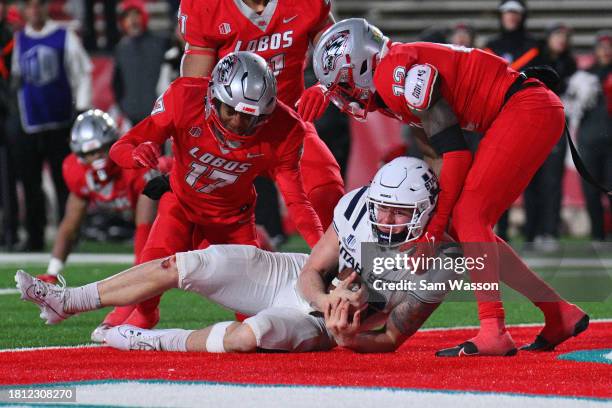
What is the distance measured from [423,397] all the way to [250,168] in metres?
2.02

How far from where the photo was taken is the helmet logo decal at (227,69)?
5604 mm

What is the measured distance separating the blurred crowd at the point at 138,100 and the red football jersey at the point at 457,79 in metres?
4.51

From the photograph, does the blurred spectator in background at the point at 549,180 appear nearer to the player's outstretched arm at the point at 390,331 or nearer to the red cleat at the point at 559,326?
the red cleat at the point at 559,326

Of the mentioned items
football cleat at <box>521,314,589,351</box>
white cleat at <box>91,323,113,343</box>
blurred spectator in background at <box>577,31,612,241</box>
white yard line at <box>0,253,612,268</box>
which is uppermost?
football cleat at <box>521,314,589,351</box>

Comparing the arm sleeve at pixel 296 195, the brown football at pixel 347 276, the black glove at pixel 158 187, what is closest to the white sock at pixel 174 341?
the brown football at pixel 347 276

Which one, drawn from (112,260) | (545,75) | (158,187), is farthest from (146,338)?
(112,260)

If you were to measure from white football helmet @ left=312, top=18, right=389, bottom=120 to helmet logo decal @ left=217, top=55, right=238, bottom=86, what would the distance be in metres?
0.35

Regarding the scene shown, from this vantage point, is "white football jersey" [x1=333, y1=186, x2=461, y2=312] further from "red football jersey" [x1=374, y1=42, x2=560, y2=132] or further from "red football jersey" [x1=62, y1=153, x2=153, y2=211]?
"red football jersey" [x1=62, y1=153, x2=153, y2=211]

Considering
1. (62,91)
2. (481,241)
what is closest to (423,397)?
(481,241)

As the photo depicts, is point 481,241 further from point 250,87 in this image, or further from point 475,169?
point 250,87

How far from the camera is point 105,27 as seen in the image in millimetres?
15789

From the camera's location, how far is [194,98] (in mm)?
5863

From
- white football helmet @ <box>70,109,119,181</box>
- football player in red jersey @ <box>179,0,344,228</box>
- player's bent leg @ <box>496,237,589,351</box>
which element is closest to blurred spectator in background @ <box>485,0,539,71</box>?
white football helmet @ <box>70,109,119,181</box>

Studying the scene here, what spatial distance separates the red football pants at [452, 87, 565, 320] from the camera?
17.2 feet
